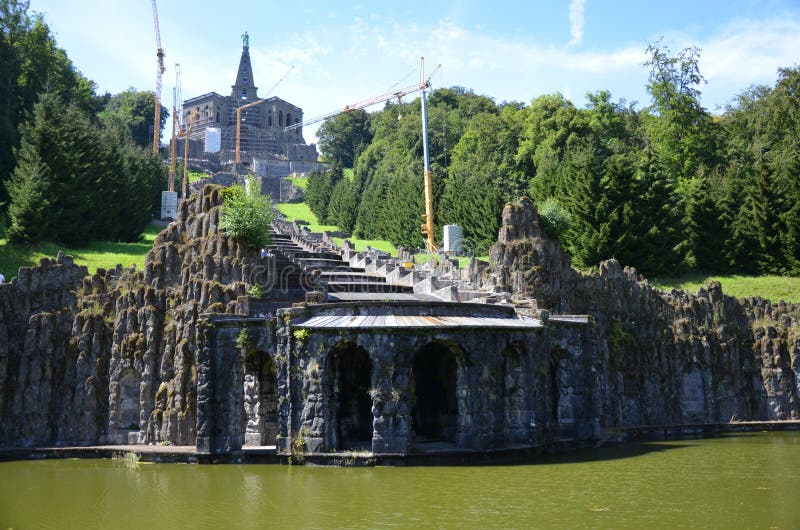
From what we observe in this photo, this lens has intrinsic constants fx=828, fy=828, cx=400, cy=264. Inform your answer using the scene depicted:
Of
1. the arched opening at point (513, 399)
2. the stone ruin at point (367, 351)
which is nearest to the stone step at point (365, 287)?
the stone ruin at point (367, 351)

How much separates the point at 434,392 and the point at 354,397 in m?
3.87

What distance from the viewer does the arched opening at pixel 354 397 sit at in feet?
114

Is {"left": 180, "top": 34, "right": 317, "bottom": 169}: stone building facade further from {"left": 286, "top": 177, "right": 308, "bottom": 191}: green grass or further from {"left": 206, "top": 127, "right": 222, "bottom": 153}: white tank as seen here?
{"left": 286, "top": 177, "right": 308, "bottom": 191}: green grass

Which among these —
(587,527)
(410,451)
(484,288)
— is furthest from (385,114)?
(587,527)

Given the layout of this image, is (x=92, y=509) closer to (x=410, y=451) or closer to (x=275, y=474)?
(x=275, y=474)

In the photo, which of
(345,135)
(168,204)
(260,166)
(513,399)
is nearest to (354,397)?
(513,399)

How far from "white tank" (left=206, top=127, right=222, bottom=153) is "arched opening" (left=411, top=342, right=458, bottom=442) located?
152 meters

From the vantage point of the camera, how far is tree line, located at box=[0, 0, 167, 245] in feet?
188

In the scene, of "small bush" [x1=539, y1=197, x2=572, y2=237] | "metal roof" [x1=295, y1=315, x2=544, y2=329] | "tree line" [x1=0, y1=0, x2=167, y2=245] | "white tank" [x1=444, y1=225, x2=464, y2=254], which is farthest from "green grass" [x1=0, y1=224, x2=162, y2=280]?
"small bush" [x1=539, y1=197, x2=572, y2=237]

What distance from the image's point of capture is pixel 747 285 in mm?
60312

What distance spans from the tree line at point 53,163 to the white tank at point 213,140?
293 ft

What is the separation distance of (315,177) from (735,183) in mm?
71708

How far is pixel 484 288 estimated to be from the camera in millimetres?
45062

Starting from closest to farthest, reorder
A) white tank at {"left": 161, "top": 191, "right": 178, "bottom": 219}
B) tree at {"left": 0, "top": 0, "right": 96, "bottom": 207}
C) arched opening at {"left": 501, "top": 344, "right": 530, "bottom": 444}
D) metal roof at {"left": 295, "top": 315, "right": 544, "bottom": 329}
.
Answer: metal roof at {"left": 295, "top": 315, "right": 544, "bottom": 329}, arched opening at {"left": 501, "top": 344, "right": 530, "bottom": 444}, tree at {"left": 0, "top": 0, "right": 96, "bottom": 207}, white tank at {"left": 161, "top": 191, "right": 178, "bottom": 219}
